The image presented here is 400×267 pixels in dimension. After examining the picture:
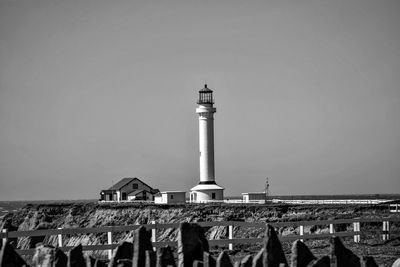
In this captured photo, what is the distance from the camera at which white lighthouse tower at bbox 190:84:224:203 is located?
82375 mm

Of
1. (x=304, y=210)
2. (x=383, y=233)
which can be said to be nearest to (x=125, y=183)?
(x=304, y=210)

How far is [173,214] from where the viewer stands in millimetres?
75688

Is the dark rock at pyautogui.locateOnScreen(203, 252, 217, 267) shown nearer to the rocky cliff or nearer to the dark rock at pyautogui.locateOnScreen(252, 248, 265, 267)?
the dark rock at pyautogui.locateOnScreen(252, 248, 265, 267)

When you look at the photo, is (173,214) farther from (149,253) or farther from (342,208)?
(149,253)

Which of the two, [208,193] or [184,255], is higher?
[208,193]

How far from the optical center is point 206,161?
82.4m

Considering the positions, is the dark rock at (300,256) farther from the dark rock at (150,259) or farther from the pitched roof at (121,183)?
the pitched roof at (121,183)

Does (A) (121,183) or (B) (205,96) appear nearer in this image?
(B) (205,96)

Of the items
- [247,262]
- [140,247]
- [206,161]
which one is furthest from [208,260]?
[206,161]

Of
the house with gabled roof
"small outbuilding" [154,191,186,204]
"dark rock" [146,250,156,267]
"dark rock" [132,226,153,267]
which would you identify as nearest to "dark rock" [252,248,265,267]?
"dark rock" [146,250,156,267]

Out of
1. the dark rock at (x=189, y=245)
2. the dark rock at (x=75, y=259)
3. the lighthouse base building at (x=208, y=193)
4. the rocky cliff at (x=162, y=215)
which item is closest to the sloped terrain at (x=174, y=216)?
the rocky cliff at (x=162, y=215)

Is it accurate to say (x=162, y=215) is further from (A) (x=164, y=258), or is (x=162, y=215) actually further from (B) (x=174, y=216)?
(A) (x=164, y=258)

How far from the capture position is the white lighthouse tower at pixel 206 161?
82.4 meters

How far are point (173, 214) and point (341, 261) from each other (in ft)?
206
